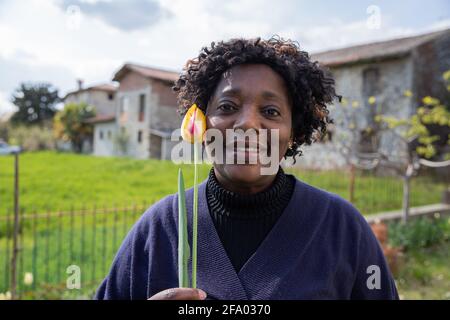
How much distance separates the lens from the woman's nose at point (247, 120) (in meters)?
1.16

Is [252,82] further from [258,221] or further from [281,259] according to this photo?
[281,259]

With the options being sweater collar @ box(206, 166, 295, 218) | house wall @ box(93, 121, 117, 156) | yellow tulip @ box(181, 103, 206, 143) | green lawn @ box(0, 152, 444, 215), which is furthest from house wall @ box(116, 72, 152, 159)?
yellow tulip @ box(181, 103, 206, 143)

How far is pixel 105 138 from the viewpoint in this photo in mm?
25359

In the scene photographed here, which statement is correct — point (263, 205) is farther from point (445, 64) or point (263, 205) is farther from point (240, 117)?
point (445, 64)

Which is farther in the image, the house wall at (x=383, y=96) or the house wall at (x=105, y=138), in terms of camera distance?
the house wall at (x=105, y=138)

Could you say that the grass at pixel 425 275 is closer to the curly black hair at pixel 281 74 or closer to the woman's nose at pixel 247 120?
the curly black hair at pixel 281 74

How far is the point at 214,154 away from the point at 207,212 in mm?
255

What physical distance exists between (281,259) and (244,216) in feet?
0.64

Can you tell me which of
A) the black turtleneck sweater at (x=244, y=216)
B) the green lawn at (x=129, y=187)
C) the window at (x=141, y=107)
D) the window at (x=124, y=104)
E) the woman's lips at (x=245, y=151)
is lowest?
the green lawn at (x=129, y=187)

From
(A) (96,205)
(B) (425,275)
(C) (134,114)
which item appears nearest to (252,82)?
(B) (425,275)

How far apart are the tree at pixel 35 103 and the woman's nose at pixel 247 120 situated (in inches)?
1512

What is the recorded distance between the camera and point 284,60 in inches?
52.3

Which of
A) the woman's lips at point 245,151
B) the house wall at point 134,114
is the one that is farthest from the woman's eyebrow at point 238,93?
the house wall at point 134,114

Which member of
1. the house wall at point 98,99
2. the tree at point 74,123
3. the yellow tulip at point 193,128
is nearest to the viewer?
the yellow tulip at point 193,128
